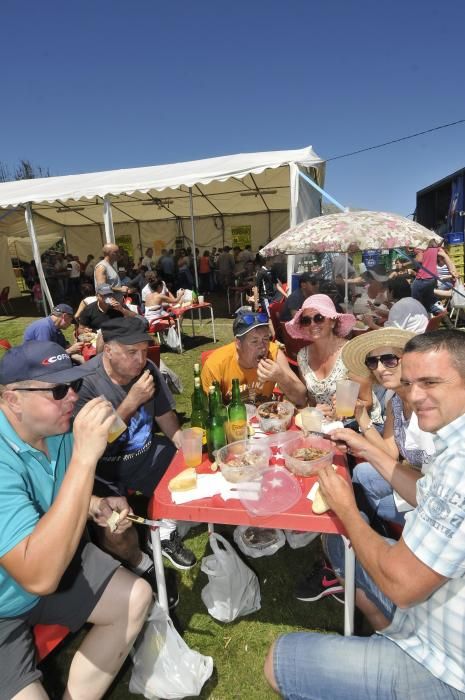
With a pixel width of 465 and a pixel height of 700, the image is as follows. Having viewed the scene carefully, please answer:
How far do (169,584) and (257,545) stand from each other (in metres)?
0.62

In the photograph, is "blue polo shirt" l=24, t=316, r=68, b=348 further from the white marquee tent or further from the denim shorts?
the white marquee tent

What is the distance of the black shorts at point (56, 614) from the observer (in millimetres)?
1391

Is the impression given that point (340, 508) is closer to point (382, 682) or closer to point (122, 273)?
point (382, 682)

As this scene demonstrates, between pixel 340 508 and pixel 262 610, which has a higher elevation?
A: pixel 340 508

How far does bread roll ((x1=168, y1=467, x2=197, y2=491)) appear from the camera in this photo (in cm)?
182

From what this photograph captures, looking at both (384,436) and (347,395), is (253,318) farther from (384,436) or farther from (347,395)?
(384,436)

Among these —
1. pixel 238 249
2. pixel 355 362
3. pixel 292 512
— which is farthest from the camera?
pixel 238 249

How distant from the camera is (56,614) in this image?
1.62 m

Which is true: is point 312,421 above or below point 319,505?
above

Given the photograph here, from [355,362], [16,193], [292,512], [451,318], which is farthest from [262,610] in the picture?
[16,193]

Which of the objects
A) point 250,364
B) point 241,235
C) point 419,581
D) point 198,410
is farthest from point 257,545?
point 241,235

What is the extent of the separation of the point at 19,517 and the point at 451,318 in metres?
10.3

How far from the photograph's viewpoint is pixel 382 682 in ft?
4.40

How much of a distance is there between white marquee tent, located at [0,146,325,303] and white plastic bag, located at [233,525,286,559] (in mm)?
6304
